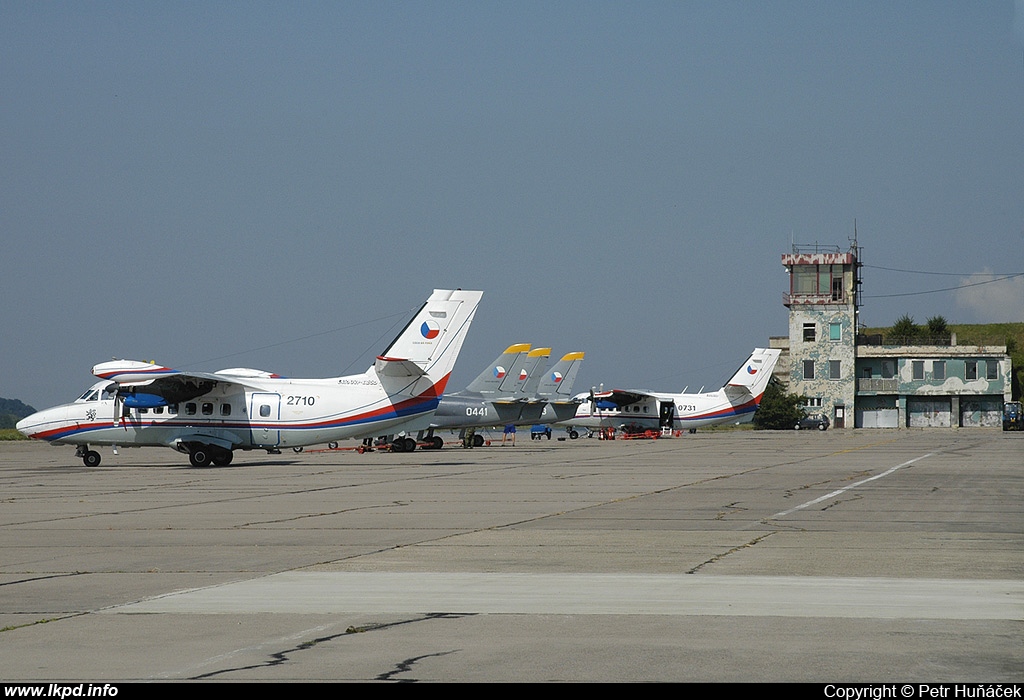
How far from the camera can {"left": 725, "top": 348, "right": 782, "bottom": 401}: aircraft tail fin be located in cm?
7369

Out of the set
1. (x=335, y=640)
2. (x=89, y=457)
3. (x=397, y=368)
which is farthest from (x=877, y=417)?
(x=335, y=640)

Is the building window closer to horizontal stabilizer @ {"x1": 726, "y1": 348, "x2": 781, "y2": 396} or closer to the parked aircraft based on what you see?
horizontal stabilizer @ {"x1": 726, "y1": 348, "x2": 781, "y2": 396}

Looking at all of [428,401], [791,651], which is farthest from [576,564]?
[428,401]

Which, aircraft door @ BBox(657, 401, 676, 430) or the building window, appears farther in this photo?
the building window

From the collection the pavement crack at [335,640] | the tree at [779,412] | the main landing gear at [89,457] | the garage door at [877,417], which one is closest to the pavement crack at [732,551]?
the pavement crack at [335,640]

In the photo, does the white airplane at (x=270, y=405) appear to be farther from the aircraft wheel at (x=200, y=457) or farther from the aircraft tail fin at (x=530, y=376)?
the aircraft tail fin at (x=530, y=376)

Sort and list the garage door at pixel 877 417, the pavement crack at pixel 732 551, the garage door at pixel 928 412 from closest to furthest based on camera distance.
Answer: the pavement crack at pixel 732 551, the garage door at pixel 928 412, the garage door at pixel 877 417

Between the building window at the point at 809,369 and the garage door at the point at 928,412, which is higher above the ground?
the building window at the point at 809,369

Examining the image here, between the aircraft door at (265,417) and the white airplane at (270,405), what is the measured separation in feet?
0.11

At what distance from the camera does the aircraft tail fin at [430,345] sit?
119 feet

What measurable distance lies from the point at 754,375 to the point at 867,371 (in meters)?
39.3

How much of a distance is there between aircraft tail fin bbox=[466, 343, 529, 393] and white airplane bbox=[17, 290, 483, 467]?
23147 mm

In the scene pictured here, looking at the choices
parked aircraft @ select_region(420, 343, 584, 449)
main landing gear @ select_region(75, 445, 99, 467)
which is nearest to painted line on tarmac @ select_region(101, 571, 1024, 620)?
main landing gear @ select_region(75, 445, 99, 467)
